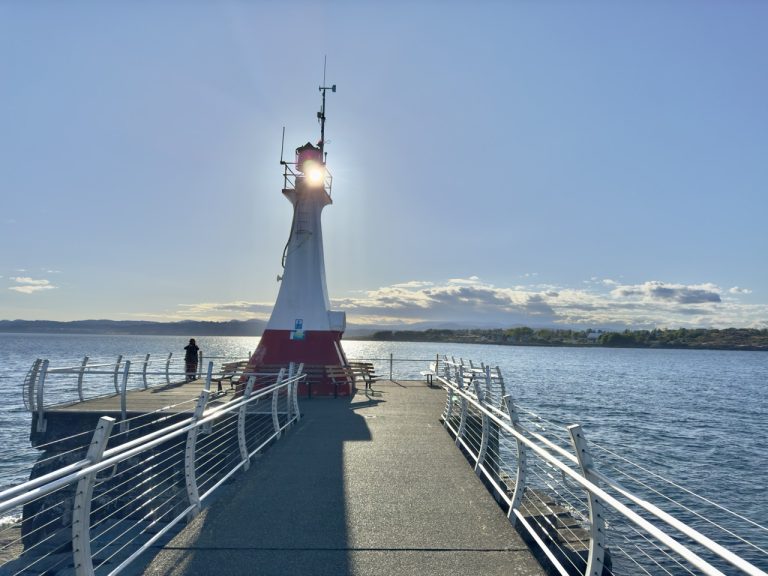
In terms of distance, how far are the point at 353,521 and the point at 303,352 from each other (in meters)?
12.2

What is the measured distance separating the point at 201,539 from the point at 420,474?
336 centimetres

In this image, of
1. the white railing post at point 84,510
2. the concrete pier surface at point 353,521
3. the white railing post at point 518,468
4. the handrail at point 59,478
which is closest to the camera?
the handrail at point 59,478

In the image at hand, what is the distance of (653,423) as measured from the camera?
28016 mm

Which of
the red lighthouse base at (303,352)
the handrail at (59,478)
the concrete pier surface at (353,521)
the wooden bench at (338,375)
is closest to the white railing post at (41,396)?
the concrete pier surface at (353,521)

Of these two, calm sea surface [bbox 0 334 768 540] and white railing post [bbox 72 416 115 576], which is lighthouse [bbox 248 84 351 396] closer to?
calm sea surface [bbox 0 334 768 540]

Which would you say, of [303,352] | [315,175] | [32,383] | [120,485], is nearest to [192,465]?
[120,485]

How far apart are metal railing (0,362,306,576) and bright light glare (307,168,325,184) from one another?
7351 millimetres

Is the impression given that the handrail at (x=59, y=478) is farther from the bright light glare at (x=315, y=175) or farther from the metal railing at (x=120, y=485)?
the bright light glare at (x=315, y=175)

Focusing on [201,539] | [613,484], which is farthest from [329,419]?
[613,484]

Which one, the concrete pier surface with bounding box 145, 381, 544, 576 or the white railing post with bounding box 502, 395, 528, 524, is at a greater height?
the white railing post with bounding box 502, 395, 528, 524

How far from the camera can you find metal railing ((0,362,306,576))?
11.5ft

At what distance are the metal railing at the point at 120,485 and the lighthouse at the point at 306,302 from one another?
1.49 metres

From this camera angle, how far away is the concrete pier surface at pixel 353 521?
4.58 m

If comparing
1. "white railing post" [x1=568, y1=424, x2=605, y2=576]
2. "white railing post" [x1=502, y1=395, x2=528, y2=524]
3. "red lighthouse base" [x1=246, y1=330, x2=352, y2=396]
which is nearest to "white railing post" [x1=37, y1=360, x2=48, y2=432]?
"red lighthouse base" [x1=246, y1=330, x2=352, y2=396]
